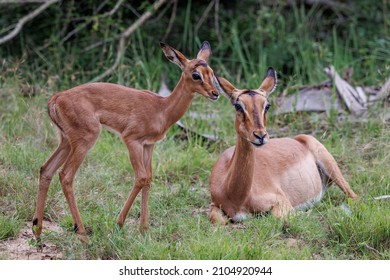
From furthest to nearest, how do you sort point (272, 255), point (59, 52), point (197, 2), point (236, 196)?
point (197, 2) → point (59, 52) → point (236, 196) → point (272, 255)

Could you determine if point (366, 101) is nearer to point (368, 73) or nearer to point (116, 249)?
point (368, 73)

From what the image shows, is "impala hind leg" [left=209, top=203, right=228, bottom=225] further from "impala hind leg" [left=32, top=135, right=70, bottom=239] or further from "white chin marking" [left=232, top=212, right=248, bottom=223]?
"impala hind leg" [left=32, top=135, right=70, bottom=239]

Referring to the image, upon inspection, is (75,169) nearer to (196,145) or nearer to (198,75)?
(198,75)

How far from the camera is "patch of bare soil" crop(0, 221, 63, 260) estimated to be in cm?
562

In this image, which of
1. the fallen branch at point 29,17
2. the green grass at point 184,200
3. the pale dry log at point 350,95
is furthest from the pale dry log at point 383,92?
the fallen branch at point 29,17

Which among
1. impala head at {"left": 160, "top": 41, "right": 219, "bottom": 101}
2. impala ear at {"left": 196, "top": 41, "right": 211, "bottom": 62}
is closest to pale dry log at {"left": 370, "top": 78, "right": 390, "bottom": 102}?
impala ear at {"left": 196, "top": 41, "right": 211, "bottom": 62}

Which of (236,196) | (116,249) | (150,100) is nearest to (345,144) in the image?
(236,196)

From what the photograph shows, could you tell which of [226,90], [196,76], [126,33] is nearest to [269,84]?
[226,90]

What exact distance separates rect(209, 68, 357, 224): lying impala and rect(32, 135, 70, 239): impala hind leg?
1342mm

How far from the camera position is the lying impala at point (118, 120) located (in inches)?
226

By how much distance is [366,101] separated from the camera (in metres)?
9.12

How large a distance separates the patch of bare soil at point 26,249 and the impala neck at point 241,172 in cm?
151

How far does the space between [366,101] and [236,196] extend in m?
3.09

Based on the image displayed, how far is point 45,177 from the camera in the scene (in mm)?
5906
